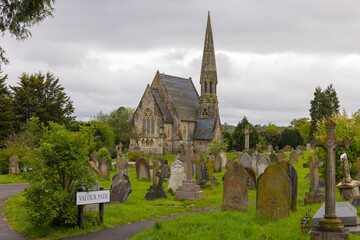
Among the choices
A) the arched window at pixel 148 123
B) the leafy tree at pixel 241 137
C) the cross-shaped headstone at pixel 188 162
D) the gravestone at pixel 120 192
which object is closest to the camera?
the gravestone at pixel 120 192

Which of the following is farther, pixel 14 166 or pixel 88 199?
pixel 14 166

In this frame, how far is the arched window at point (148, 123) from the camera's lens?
2297 inches

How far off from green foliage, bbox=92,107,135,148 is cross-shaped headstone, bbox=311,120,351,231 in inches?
2148

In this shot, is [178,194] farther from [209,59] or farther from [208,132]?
[209,59]

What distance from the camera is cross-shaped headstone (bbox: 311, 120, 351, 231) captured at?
26.7 feet

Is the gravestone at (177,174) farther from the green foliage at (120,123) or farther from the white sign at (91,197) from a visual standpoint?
the green foliage at (120,123)

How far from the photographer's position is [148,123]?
58.6 m

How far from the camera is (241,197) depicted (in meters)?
11.8

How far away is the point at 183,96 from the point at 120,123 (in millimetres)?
11824

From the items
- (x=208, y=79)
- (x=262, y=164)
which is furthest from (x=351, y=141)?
(x=208, y=79)

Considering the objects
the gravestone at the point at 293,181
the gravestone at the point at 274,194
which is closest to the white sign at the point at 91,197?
the gravestone at the point at 274,194

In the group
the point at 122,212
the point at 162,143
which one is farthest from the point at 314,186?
the point at 162,143

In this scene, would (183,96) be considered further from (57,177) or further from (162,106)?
(57,177)

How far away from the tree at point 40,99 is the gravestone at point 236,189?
42.6m
